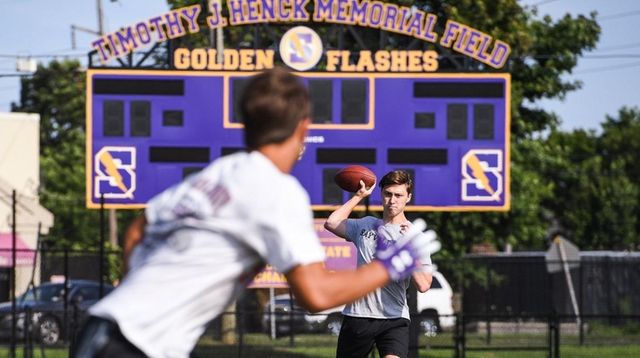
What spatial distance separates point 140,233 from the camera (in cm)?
420

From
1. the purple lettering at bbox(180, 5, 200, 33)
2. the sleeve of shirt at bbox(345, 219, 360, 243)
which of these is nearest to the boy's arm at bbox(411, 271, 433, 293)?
the sleeve of shirt at bbox(345, 219, 360, 243)

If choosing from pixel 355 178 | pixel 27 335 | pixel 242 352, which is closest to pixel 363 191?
pixel 355 178

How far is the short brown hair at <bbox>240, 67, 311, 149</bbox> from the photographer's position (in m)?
3.75

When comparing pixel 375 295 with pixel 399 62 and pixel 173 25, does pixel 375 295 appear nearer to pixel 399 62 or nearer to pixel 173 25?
pixel 399 62

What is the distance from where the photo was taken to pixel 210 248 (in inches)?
149

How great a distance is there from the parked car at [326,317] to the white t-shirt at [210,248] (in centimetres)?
1448

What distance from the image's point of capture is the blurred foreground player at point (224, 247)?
12.3ft

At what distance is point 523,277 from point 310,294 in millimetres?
29931

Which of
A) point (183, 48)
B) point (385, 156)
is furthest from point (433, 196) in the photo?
point (183, 48)

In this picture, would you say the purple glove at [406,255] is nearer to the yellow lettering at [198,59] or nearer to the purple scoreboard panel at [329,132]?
the purple scoreboard panel at [329,132]

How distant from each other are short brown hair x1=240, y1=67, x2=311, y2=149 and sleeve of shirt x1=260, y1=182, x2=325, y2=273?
0.58 ft

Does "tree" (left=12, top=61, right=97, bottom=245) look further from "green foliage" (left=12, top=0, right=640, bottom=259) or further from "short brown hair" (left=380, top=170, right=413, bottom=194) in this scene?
"short brown hair" (left=380, top=170, right=413, bottom=194)

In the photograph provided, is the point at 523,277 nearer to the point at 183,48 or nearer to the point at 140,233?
the point at 183,48

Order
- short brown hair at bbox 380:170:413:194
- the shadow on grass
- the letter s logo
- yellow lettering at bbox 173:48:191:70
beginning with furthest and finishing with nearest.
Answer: yellow lettering at bbox 173:48:191:70 → the letter s logo → the shadow on grass → short brown hair at bbox 380:170:413:194
